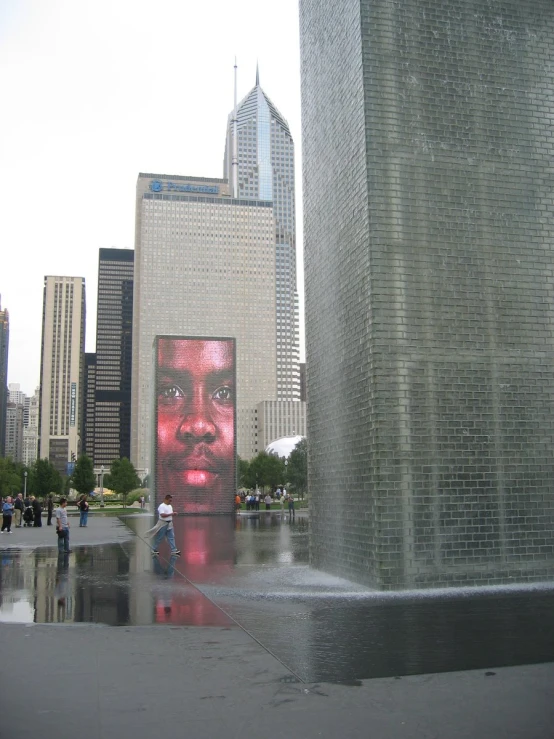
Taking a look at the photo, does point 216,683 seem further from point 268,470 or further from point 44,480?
point 268,470

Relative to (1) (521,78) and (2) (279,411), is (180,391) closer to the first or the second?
(1) (521,78)

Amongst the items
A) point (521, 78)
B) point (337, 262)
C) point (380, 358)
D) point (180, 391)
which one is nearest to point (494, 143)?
point (521, 78)

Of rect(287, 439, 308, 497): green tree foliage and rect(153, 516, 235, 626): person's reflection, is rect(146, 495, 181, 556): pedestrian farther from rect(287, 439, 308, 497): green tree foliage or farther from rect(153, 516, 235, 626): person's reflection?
rect(287, 439, 308, 497): green tree foliage

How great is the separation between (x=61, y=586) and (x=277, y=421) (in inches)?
7122

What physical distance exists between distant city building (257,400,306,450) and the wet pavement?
175151 mm

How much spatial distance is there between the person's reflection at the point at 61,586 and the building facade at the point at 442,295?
5.21 meters

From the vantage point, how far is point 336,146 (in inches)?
589

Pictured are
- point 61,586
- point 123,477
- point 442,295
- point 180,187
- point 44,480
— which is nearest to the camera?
point 442,295

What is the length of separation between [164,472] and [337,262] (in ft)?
125

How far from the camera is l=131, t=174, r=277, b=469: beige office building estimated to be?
183 m

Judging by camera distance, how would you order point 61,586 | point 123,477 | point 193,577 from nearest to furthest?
point 61,586
point 193,577
point 123,477

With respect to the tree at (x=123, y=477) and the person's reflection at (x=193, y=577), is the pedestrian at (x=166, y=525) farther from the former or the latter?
the tree at (x=123, y=477)

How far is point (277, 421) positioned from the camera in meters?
194

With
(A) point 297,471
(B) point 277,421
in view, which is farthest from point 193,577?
(B) point 277,421
